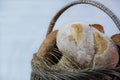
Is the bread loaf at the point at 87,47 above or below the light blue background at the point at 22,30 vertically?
above

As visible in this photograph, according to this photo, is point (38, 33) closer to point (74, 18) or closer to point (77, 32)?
point (74, 18)

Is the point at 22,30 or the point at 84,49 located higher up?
the point at 84,49

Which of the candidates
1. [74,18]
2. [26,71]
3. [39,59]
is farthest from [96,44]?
[26,71]

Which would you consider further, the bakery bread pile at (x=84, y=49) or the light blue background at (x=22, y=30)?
the light blue background at (x=22, y=30)

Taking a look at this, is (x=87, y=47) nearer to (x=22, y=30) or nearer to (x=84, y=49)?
(x=84, y=49)

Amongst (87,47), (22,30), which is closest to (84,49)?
(87,47)

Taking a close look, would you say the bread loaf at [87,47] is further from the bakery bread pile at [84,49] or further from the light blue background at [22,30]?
the light blue background at [22,30]

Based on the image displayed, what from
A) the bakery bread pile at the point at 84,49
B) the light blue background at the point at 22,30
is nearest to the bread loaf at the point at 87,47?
the bakery bread pile at the point at 84,49

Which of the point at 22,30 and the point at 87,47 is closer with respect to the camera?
the point at 87,47
